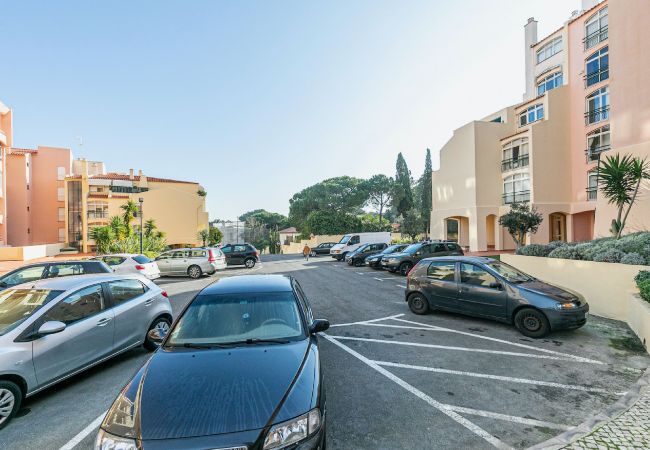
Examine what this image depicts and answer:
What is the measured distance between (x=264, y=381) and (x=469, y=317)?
21.9ft

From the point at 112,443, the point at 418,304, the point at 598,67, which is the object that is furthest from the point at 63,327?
the point at 598,67

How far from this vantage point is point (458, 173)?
2761 centimetres

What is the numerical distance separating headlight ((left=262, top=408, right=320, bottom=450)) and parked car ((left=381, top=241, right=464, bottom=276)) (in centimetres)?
1325

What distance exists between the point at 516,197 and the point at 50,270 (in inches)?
1143

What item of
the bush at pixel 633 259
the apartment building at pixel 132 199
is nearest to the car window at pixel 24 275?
the bush at pixel 633 259

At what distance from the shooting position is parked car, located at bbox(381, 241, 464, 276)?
49.7 feet

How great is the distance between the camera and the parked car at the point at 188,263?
16172 mm

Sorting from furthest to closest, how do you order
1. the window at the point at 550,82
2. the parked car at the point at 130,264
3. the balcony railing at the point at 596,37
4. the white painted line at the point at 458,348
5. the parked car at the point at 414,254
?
1. the window at the point at 550,82
2. the balcony railing at the point at 596,37
3. the parked car at the point at 414,254
4. the parked car at the point at 130,264
5. the white painted line at the point at 458,348

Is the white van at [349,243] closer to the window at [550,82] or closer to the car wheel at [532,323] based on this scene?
the car wheel at [532,323]

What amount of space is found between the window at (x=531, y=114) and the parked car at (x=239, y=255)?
82.7 feet

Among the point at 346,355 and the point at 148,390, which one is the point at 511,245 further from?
the point at 148,390

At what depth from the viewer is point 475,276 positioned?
718 centimetres

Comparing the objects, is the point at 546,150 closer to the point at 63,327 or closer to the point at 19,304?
the point at 63,327

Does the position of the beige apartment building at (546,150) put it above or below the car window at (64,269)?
above
